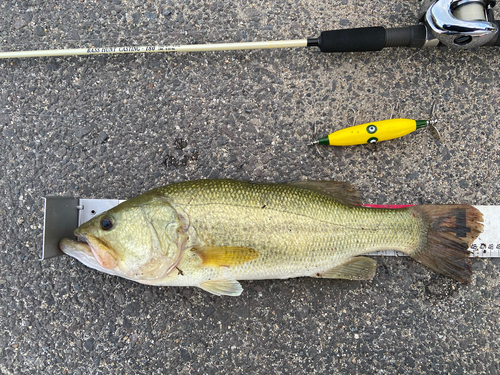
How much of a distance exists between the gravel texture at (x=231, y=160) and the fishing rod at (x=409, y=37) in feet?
0.59

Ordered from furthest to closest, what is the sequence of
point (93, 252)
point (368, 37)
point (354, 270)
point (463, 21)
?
point (368, 37), point (354, 270), point (463, 21), point (93, 252)

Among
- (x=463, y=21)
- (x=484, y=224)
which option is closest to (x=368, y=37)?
(x=463, y=21)

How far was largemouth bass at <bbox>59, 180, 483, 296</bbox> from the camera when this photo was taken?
203 cm

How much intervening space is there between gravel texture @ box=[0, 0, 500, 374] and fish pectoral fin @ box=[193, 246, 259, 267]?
1.67 ft

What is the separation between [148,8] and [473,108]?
284 cm

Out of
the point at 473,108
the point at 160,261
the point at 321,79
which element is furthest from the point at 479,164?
the point at 160,261

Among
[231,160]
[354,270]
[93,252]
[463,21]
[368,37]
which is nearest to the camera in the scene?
[93,252]

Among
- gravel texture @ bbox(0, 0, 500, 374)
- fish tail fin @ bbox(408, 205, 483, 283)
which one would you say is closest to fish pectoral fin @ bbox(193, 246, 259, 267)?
gravel texture @ bbox(0, 0, 500, 374)

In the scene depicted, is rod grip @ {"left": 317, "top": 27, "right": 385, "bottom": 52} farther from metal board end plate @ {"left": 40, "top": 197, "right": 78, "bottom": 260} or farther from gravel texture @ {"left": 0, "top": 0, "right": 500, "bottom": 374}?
metal board end plate @ {"left": 40, "top": 197, "right": 78, "bottom": 260}

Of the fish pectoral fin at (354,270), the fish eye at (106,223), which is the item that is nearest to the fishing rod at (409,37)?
the fish eye at (106,223)

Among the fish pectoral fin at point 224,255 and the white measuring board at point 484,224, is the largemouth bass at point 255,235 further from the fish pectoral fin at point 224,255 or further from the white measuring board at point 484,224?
the white measuring board at point 484,224

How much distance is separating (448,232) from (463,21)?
1.47m

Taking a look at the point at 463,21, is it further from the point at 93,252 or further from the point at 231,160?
the point at 93,252

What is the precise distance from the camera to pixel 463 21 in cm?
217
